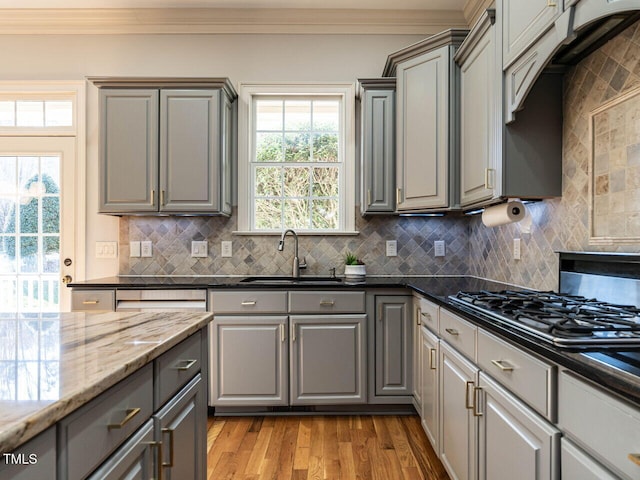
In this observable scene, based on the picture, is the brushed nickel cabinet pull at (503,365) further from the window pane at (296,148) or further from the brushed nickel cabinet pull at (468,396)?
the window pane at (296,148)

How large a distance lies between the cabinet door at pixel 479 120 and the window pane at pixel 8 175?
11.4 feet

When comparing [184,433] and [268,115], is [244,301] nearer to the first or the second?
[184,433]

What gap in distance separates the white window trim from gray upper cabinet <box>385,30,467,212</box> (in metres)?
0.48

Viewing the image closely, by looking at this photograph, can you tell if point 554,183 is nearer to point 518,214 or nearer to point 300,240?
point 518,214

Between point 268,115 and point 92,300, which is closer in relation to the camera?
point 92,300

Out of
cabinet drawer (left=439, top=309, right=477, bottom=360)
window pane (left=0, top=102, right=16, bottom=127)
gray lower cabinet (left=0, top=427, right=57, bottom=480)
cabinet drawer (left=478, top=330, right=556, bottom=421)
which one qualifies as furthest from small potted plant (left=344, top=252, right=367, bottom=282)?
window pane (left=0, top=102, right=16, bottom=127)

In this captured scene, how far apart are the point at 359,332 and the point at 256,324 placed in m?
0.70

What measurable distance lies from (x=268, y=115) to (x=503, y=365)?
2.76 m

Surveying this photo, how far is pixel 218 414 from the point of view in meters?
2.84

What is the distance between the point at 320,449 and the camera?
93.4 inches

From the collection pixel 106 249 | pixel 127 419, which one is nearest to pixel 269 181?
pixel 106 249

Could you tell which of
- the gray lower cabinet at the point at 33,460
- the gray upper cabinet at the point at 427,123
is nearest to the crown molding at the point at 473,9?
the gray upper cabinet at the point at 427,123

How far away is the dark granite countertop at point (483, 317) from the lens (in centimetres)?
82

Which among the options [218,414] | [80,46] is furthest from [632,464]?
[80,46]
